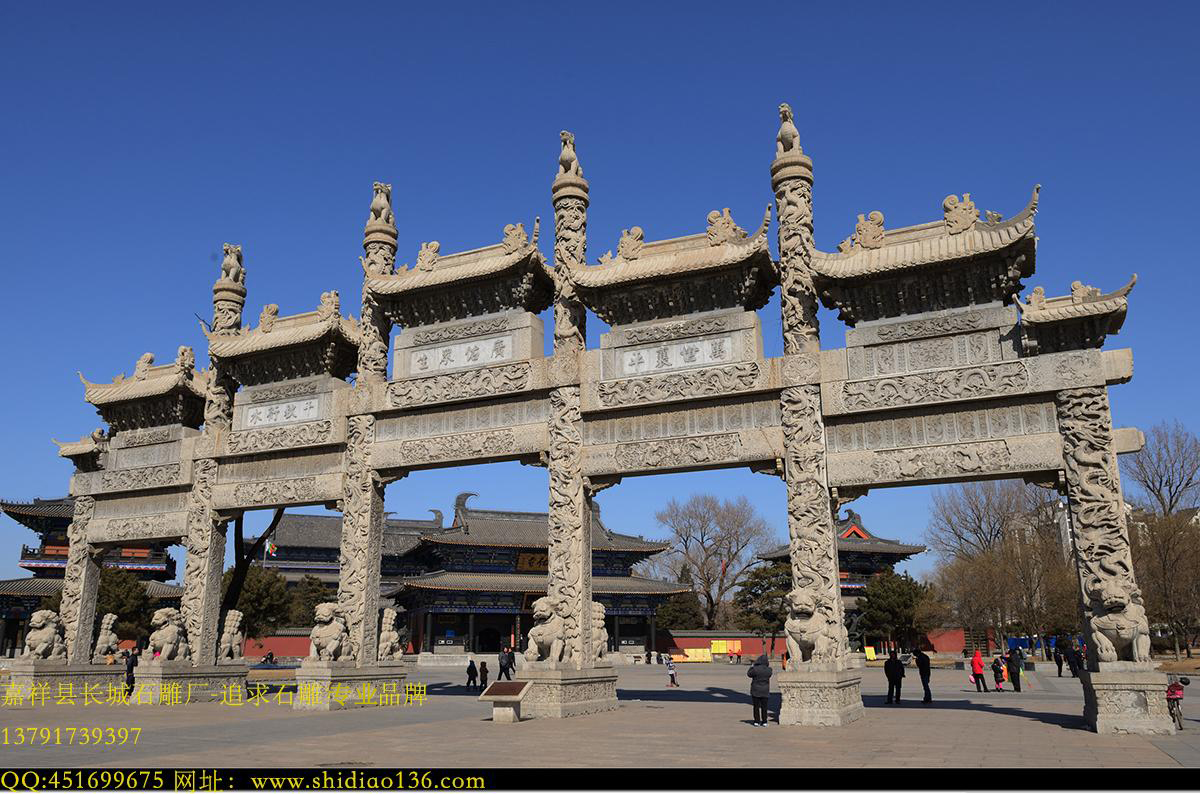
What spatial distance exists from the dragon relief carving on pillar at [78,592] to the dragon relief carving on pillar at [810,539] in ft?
51.8

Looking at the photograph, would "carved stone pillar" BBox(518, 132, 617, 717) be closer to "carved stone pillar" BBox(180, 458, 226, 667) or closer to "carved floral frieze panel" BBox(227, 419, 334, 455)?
"carved floral frieze panel" BBox(227, 419, 334, 455)

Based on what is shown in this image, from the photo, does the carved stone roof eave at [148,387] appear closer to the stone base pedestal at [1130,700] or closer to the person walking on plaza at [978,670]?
the stone base pedestal at [1130,700]

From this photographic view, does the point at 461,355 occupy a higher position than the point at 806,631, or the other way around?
the point at 461,355

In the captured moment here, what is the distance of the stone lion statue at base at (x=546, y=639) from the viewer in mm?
14172

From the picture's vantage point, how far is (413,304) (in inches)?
683

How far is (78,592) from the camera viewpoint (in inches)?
784

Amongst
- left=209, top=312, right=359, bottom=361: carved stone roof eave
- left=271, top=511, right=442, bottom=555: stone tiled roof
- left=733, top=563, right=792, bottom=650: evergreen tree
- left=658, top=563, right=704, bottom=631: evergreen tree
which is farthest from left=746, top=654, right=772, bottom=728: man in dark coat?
left=271, top=511, right=442, bottom=555: stone tiled roof

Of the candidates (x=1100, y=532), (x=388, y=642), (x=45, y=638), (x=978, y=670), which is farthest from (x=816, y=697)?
(x=45, y=638)

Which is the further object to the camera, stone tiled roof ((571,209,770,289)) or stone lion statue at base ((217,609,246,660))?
stone lion statue at base ((217,609,246,660))

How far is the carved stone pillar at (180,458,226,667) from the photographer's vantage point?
1806 centimetres

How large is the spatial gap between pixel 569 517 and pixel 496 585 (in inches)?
1361

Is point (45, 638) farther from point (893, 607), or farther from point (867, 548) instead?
point (867, 548)

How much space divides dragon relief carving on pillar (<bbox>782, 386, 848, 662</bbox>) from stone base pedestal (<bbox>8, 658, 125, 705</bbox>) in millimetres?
15087

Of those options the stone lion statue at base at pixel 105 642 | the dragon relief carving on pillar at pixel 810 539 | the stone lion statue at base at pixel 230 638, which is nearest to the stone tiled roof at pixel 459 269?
the dragon relief carving on pillar at pixel 810 539
